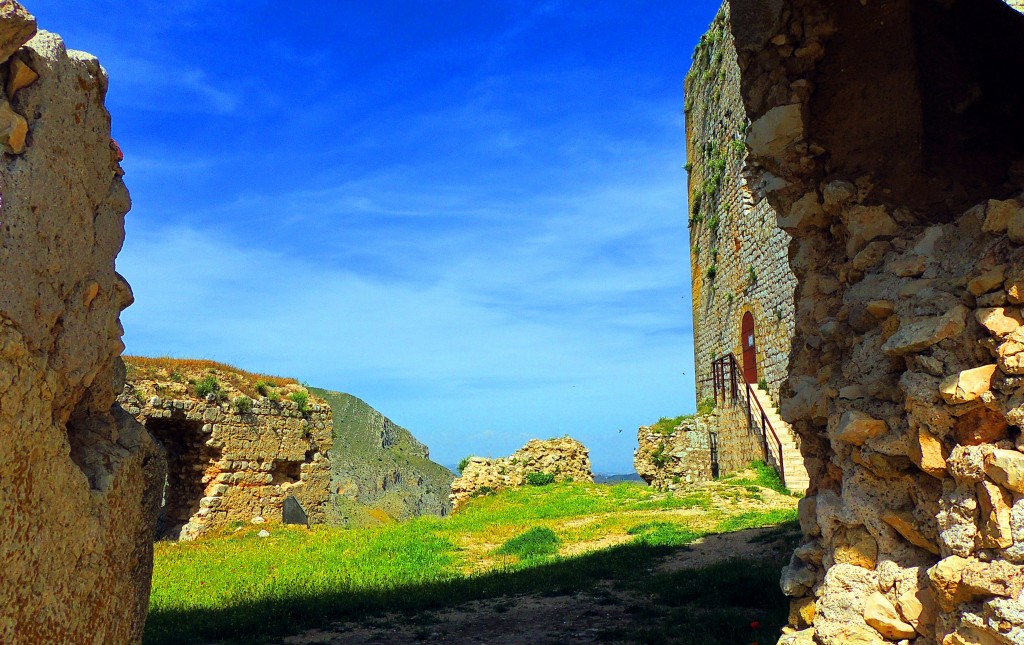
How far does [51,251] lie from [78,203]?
324mm

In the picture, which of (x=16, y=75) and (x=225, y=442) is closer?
(x=16, y=75)

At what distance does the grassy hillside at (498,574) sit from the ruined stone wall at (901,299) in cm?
206

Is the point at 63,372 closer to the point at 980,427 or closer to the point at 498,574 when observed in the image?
the point at 980,427

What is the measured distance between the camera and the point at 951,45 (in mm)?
4363

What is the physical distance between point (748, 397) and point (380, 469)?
99.3 ft

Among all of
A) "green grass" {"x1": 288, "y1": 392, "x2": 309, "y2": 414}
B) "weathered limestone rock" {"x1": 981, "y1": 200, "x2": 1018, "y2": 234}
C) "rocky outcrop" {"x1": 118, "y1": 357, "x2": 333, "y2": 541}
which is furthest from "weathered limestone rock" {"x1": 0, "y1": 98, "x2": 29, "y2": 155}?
"green grass" {"x1": 288, "y1": 392, "x2": 309, "y2": 414}

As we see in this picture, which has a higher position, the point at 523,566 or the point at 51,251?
the point at 51,251

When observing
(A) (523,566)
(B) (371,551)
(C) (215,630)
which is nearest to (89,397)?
(C) (215,630)

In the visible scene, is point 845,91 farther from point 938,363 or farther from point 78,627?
point 78,627

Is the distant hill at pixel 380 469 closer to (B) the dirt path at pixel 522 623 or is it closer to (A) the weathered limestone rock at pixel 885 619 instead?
(B) the dirt path at pixel 522 623

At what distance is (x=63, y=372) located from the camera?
10.6 ft

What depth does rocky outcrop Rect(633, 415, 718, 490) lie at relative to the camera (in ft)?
62.6

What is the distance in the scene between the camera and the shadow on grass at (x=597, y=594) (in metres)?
6.05

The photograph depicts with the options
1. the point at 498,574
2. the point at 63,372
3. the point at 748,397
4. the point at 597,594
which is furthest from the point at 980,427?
the point at 748,397
